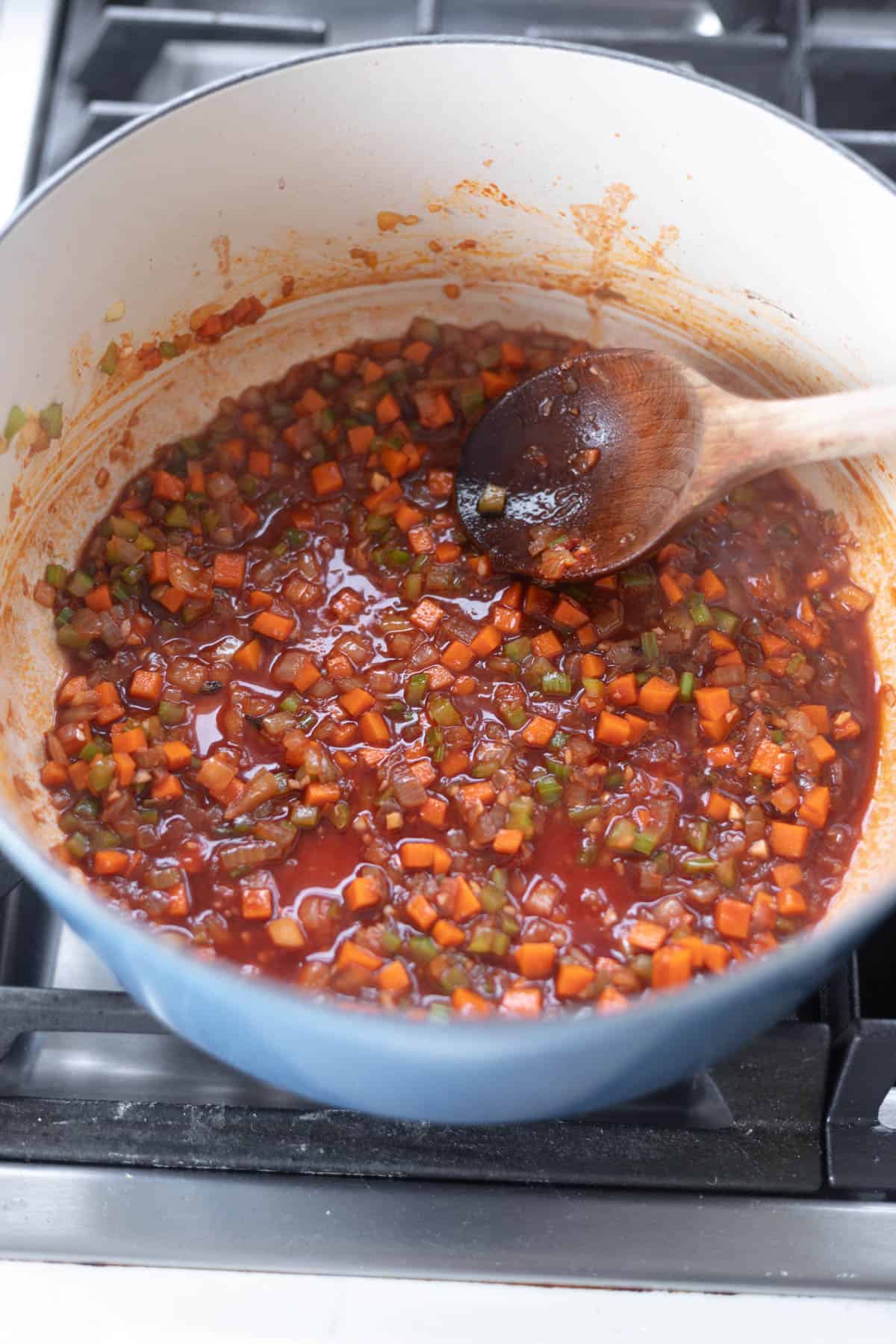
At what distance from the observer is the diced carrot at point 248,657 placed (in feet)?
6.56

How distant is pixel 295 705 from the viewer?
196 centimetres

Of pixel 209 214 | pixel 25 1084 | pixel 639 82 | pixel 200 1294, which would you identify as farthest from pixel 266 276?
pixel 200 1294

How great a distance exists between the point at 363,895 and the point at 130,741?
0.44m

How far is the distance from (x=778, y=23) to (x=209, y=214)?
1174 millimetres

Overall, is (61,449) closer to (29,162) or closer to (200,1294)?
(29,162)

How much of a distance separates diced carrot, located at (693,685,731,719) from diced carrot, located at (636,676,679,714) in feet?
0.13

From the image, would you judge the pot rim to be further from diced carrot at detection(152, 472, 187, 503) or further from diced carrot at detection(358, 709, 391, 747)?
diced carrot at detection(152, 472, 187, 503)

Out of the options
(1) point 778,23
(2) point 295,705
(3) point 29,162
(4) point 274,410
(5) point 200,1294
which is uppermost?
(1) point 778,23

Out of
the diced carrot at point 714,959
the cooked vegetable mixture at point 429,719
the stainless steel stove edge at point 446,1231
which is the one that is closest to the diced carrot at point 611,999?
the cooked vegetable mixture at point 429,719


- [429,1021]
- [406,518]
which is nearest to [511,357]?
[406,518]

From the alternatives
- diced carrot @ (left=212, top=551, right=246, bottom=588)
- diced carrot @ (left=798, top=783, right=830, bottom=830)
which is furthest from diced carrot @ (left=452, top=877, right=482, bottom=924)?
diced carrot @ (left=212, top=551, right=246, bottom=588)

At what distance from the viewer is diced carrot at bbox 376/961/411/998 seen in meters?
1.72

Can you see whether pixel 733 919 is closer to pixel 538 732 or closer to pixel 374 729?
pixel 538 732

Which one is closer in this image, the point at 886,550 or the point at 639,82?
the point at 639,82
